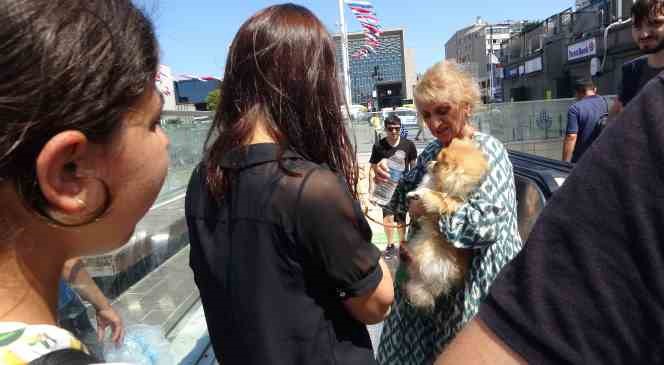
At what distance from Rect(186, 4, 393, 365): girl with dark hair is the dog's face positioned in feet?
1.96

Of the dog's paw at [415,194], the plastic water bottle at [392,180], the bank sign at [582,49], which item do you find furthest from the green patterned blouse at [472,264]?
the bank sign at [582,49]

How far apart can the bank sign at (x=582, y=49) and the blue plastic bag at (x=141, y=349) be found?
2099cm

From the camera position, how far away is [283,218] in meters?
1.28

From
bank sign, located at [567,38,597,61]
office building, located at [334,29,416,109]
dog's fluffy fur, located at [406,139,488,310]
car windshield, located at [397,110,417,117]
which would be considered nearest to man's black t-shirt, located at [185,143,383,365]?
dog's fluffy fur, located at [406,139,488,310]

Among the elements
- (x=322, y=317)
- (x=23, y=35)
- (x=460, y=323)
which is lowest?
(x=460, y=323)

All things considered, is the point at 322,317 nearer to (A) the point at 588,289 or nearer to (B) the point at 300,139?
(B) the point at 300,139

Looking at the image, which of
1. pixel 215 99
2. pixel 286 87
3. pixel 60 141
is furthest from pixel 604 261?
pixel 215 99

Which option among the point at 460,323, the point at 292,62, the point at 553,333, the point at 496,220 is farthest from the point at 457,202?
the point at 553,333

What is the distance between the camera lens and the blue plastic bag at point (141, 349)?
6.70 ft

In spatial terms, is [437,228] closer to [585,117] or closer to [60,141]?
[60,141]

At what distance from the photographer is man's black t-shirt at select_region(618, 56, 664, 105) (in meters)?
3.14

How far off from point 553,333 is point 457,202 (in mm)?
1336

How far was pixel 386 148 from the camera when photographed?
589 cm

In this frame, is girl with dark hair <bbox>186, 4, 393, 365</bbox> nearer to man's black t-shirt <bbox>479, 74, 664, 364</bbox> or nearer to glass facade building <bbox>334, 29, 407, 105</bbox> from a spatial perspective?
man's black t-shirt <bbox>479, 74, 664, 364</bbox>
